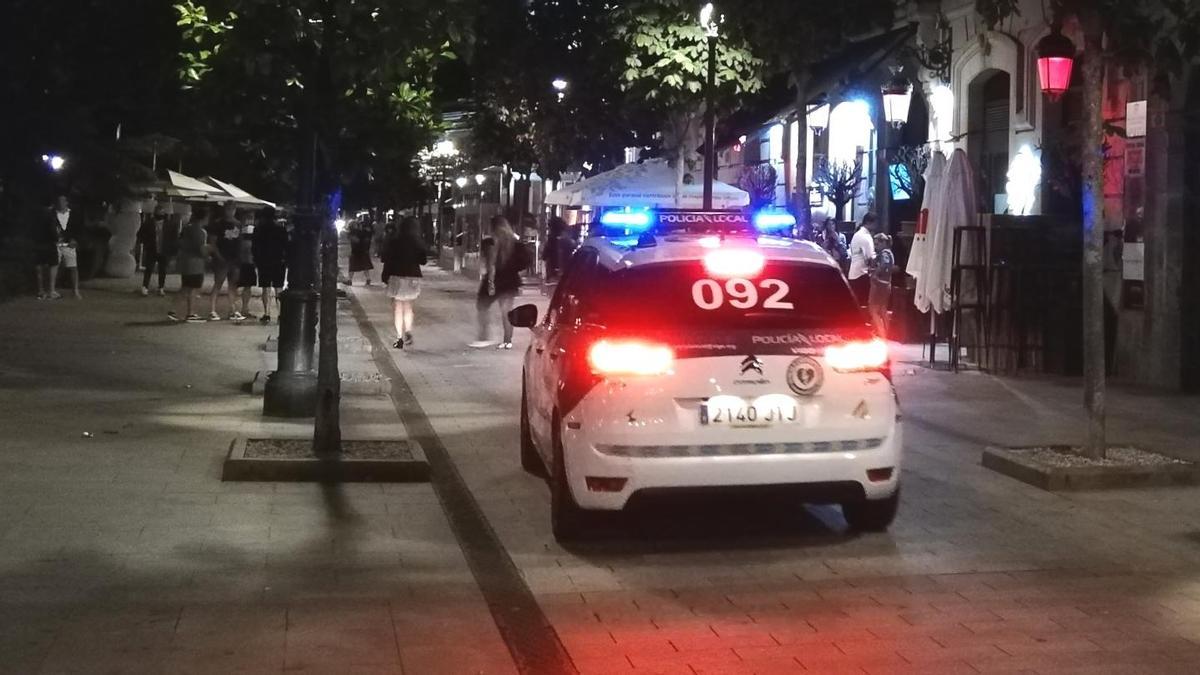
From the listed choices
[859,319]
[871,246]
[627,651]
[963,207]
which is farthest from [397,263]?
[627,651]

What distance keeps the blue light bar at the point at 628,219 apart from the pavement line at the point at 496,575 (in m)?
2.02

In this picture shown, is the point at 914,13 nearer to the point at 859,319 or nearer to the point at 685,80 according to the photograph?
the point at 685,80

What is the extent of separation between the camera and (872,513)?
848 cm

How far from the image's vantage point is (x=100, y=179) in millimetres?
29297

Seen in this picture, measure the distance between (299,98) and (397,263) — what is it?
7.91m

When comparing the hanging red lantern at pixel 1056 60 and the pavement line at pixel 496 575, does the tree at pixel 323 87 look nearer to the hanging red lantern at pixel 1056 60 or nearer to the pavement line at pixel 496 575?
the pavement line at pixel 496 575

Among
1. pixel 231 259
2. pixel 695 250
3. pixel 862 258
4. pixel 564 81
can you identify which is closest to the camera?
pixel 695 250

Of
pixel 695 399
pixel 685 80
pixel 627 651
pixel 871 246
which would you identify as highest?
pixel 685 80

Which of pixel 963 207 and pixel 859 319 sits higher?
pixel 963 207

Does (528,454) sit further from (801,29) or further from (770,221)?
(801,29)

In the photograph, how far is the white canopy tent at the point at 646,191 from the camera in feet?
78.5

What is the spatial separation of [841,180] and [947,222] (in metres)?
8.37

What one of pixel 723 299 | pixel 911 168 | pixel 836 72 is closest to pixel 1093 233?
pixel 723 299

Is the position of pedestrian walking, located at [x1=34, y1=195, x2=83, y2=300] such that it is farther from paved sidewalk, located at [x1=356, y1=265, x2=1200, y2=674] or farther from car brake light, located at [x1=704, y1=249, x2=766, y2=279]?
car brake light, located at [x1=704, y1=249, x2=766, y2=279]
